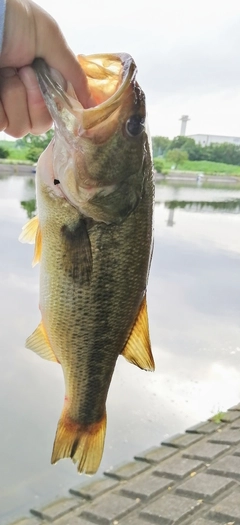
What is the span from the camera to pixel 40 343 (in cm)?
147

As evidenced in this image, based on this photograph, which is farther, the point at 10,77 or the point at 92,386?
the point at 92,386

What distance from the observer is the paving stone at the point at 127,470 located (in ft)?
11.8

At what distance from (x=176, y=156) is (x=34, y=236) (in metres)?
46.7

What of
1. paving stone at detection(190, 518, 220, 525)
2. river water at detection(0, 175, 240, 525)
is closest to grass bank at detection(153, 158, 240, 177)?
river water at detection(0, 175, 240, 525)

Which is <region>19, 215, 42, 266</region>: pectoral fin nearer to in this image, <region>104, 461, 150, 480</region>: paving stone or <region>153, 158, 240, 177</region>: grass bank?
<region>104, 461, 150, 480</region>: paving stone

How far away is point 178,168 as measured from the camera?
47812 mm

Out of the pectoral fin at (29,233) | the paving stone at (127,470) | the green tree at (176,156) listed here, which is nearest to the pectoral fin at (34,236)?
the pectoral fin at (29,233)

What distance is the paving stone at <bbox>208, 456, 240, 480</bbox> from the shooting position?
3.54 m

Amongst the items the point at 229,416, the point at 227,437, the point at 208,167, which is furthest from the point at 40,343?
the point at 208,167

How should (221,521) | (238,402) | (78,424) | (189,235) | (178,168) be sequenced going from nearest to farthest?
(78,424), (221,521), (238,402), (189,235), (178,168)

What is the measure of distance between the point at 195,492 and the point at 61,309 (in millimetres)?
2478

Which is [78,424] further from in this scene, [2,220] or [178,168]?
[178,168]

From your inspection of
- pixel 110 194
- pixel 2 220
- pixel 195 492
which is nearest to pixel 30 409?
pixel 195 492

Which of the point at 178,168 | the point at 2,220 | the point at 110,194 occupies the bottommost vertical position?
the point at 2,220
